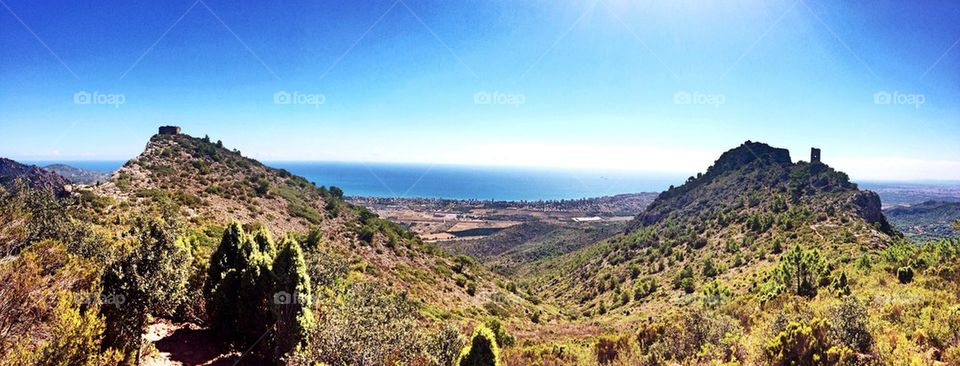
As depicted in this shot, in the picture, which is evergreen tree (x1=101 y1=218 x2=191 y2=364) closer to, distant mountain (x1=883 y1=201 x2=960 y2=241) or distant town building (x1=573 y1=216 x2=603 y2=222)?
distant mountain (x1=883 y1=201 x2=960 y2=241)

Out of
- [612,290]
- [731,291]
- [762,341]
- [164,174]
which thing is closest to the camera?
[762,341]

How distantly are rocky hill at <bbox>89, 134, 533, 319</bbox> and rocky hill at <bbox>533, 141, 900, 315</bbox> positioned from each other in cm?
1728

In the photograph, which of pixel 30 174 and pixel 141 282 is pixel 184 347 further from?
pixel 30 174

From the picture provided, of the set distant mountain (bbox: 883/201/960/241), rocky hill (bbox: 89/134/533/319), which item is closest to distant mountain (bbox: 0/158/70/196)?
rocky hill (bbox: 89/134/533/319)

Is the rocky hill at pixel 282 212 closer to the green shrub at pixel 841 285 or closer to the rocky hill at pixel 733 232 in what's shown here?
the rocky hill at pixel 733 232

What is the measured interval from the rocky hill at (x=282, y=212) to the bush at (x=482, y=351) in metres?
18.8

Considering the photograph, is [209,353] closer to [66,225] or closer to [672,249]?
[66,225]

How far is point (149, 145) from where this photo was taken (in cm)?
4653

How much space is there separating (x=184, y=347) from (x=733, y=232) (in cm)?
6042

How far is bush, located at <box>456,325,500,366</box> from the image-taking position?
969 cm

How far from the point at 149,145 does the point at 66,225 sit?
43018mm

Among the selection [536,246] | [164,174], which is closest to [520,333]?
[164,174]

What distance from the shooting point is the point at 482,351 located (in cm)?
976

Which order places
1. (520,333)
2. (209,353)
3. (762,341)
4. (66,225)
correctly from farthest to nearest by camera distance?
(520,333) < (66,225) < (209,353) < (762,341)
